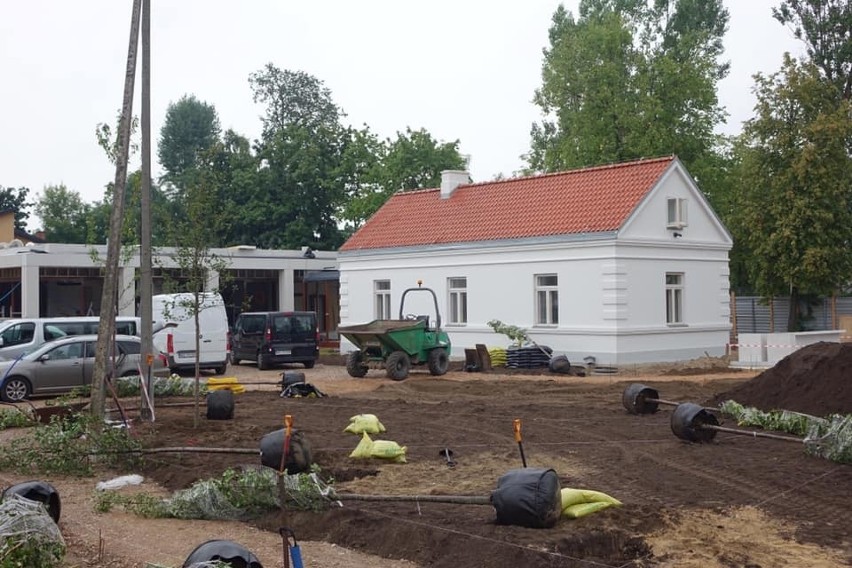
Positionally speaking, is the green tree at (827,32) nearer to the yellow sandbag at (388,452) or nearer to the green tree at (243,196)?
the green tree at (243,196)

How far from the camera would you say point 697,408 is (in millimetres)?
13672

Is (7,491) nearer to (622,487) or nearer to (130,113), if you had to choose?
(622,487)

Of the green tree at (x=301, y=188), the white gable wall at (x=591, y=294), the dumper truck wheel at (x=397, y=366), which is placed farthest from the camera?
the green tree at (x=301, y=188)

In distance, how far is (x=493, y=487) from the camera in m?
10.9

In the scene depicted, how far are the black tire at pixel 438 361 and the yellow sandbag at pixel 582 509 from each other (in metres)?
18.0

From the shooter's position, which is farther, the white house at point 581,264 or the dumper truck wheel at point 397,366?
the white house at point 581,264

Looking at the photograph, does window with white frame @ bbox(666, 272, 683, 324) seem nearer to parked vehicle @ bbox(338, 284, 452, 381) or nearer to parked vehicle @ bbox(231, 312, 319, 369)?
parked vehicle @ bbox(338, 284, 452, 381)

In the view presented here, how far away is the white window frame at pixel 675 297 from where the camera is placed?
30766 mm

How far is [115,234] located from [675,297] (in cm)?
2003

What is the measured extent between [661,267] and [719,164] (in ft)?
71.6

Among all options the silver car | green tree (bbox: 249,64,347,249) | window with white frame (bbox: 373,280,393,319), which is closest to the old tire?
the silver car

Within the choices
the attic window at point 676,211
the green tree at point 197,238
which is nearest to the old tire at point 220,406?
the green tree at point 197,238

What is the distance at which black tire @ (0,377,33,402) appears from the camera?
73.3ft

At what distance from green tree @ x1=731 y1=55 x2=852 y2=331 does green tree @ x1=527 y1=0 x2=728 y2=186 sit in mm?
10098
